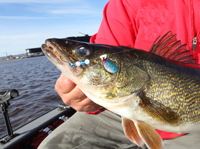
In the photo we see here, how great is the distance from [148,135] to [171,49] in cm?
104

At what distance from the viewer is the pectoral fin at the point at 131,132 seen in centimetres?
166

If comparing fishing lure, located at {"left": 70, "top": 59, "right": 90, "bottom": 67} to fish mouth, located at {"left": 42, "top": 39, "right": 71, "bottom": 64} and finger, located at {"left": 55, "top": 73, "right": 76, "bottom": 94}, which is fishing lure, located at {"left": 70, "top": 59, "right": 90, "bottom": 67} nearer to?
fish mouth, located at {"left": 42, "top": 39, "right": 71, "bottom": 64}

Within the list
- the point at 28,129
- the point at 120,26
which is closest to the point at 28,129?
the point at 28,129

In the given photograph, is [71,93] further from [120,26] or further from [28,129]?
[28,129]

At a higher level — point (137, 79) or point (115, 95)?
point (137, 79)

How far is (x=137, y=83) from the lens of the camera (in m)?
1.48

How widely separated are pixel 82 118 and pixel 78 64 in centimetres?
195

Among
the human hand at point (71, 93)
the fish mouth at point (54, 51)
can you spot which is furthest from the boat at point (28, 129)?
the fish mouth at point (54, 51)

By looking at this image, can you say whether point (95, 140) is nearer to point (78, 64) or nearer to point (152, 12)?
point (78, 64)

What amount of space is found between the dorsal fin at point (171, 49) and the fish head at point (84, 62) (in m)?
0.58

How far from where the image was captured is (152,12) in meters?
2.17

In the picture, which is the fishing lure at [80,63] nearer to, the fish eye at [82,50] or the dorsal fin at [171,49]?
the fish eye at [82,50]

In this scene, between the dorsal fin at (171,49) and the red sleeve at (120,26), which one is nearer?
the dorsal fin at (171,49)

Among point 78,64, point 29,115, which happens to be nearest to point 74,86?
point 78,64
